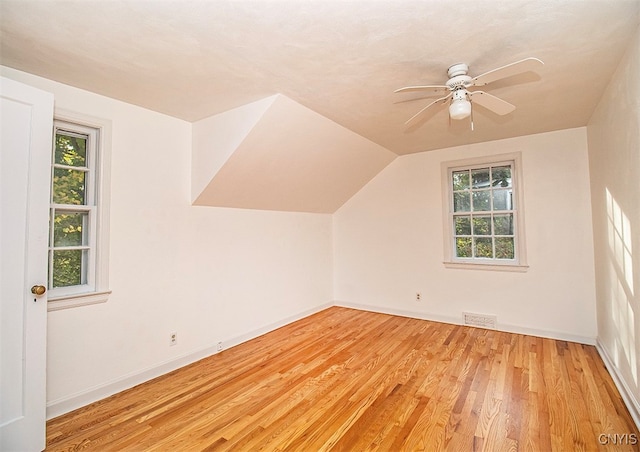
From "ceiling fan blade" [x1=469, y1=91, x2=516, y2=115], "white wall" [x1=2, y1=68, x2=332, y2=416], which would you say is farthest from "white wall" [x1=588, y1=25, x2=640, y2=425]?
"white wall" [x1=2, y1=68, x2=332, y2=416]

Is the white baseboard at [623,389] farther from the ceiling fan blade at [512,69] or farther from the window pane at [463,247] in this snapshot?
the ceiling fan blade at [512,69]

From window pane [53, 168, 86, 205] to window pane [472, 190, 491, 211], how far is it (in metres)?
4.49

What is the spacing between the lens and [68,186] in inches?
97.0

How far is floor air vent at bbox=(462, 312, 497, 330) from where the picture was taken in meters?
4.06

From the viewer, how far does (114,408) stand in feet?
7.69

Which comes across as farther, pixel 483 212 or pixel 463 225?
pixel 463 225

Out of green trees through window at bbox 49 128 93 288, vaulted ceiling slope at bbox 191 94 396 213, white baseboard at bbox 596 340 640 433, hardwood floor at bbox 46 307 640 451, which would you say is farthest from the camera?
vaulted ceiling slope at bbox 191 94 396 213

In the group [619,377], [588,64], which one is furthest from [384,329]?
[588,64]

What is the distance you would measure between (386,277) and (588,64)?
3.46m

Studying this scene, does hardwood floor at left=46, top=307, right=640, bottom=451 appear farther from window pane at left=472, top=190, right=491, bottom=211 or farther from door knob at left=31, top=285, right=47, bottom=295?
window pane at left=472, top=190, right=491, bottom=211

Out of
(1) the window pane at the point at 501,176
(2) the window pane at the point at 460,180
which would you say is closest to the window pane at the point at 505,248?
(1) the window pane at the point at 501,176

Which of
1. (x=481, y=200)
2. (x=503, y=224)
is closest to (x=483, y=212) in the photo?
(x=481, y=200)

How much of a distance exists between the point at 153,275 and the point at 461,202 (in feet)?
13.1

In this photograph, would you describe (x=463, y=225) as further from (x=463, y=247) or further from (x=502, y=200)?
(x=502, y=200)
